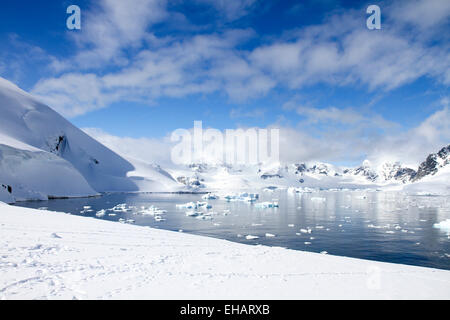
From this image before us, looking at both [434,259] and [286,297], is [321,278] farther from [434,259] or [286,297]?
[434,259]

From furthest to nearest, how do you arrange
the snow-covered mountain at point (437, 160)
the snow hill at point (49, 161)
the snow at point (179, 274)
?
the snow-covered mountain at point (437, 160) < the snow hill at point (49, 161) < the snow at point (179, 274)

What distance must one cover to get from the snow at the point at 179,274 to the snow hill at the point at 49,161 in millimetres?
33802

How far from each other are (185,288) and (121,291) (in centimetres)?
115

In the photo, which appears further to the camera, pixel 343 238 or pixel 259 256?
pixel 343 238

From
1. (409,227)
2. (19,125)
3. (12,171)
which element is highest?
(19,125)

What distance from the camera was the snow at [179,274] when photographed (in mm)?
5117

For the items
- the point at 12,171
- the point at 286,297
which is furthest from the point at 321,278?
the point at 12,171

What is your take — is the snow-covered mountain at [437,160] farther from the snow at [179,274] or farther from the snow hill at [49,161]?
the snow at [179,274]

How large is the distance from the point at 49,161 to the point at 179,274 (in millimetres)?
52698

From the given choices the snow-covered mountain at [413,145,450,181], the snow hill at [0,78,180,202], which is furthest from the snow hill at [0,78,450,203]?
the snow-covered mountain at [413,145,450,181]

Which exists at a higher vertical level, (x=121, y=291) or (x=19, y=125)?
(x=19, y=125)

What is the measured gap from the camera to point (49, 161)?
49.7 metres

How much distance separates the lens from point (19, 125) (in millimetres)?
58688

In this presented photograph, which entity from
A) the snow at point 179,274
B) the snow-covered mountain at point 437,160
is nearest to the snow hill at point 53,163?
the snow at point 179,274
